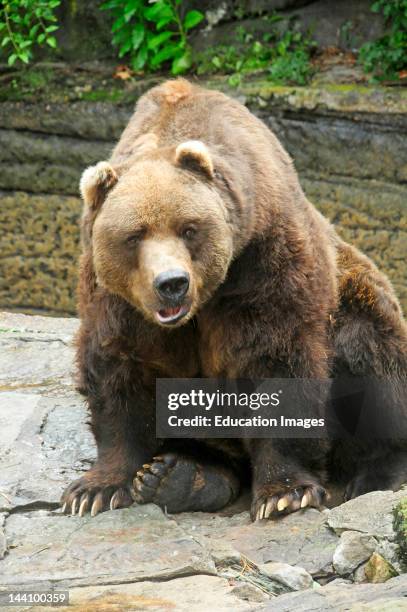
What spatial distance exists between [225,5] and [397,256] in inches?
127

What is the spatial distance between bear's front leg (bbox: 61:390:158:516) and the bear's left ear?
1323mm

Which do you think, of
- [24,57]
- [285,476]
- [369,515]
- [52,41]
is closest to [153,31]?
[52,41]

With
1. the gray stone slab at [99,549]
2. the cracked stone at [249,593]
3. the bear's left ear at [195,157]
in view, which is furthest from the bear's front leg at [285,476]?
the bear's left ear at [195,157]

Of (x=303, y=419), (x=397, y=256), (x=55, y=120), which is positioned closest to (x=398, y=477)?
(x=303, y=419)

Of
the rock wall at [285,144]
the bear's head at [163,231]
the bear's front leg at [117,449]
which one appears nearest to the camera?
the bear's head at [163,231]

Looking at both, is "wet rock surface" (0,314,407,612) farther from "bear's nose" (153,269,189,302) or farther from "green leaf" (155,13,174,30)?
"green leaf" (155,13,174,30)

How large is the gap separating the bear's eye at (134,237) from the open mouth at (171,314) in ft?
1.10

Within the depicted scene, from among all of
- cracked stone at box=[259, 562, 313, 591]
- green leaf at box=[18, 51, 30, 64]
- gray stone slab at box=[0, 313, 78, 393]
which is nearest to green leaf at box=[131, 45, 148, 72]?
green leaf at box=[18, 51, 30, 64]

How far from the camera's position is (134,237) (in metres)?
4.91

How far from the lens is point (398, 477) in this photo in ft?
19.9

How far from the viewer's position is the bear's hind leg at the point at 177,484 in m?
5.52

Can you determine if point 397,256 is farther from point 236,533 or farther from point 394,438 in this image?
point 236,533

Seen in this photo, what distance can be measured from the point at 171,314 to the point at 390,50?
6.40m

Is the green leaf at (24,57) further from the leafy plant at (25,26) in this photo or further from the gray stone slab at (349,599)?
the gray stone slab at (349,599)
